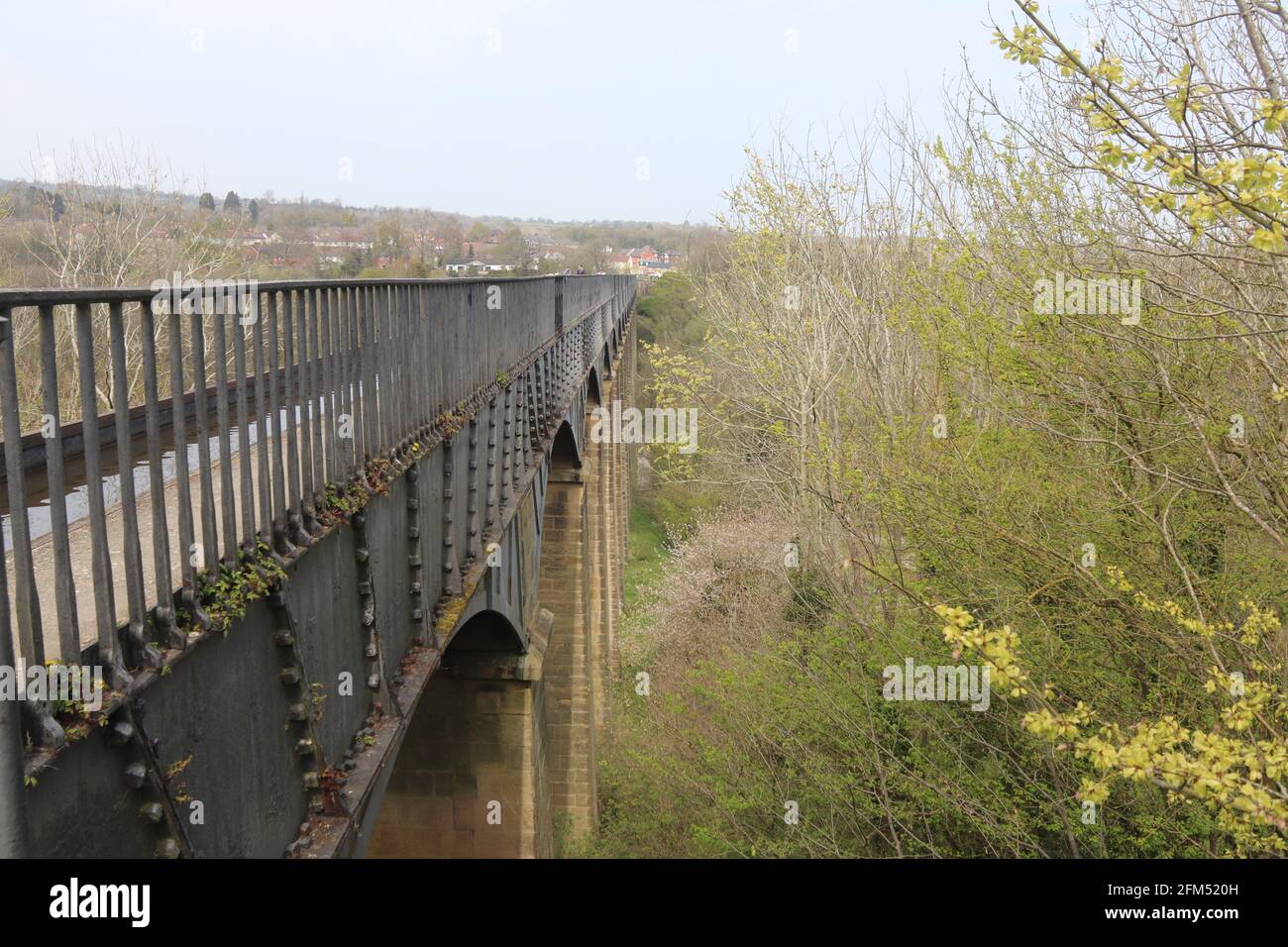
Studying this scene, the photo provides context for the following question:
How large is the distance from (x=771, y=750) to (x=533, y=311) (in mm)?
5905

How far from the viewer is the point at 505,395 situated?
324 inches

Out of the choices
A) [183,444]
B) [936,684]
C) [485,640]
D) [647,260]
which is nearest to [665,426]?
[485,640]

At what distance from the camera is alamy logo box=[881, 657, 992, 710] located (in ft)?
30.7

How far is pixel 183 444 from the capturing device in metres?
2.86

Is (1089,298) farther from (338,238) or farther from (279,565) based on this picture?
(338,238)

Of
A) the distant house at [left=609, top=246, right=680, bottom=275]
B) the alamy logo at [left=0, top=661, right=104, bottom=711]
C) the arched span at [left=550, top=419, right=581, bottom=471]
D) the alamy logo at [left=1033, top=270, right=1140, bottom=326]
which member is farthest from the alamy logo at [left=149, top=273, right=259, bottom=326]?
the distant house at [left=609, top=246, right=680, bottom=275]
